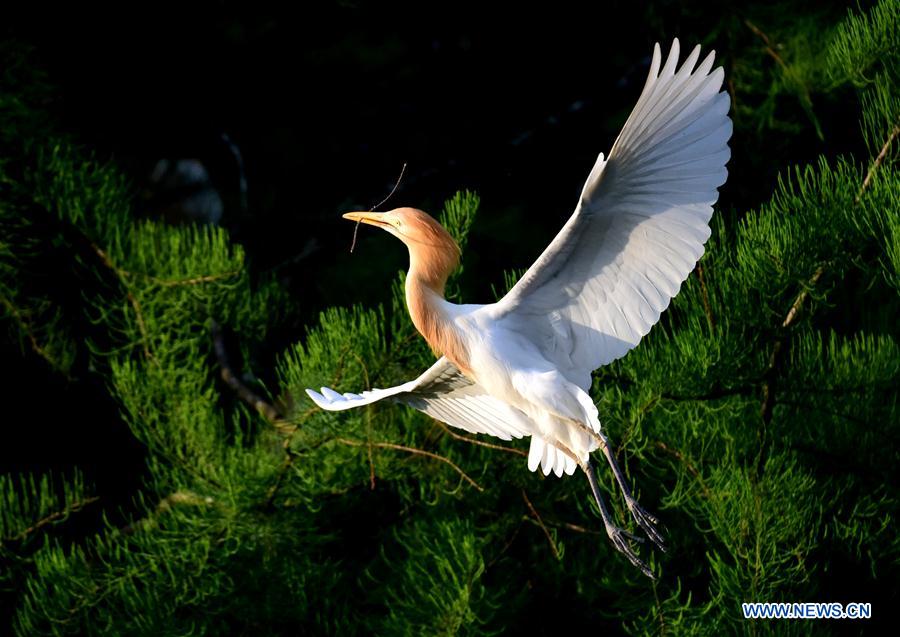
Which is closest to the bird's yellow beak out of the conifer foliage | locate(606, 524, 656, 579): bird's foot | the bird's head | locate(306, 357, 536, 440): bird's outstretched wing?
the bird's head

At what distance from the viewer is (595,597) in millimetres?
1955

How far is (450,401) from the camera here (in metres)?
1.59

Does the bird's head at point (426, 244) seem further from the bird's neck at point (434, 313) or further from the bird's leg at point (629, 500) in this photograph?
the bird's leg at point (629, 500)

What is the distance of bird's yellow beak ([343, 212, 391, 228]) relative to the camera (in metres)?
1.47

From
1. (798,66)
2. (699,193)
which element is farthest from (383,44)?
(699,193)

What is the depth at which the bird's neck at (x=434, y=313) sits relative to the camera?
4.69 feet

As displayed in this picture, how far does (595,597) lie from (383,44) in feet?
4.53

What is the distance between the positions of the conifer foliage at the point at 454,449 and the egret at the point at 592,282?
20 cm

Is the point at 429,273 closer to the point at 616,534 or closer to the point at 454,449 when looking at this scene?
the point at 616,534

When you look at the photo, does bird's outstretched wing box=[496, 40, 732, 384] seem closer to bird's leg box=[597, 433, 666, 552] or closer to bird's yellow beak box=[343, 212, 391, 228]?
bird's leg box=[597, 433, 666, 552]

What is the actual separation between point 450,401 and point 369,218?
0.87 feet

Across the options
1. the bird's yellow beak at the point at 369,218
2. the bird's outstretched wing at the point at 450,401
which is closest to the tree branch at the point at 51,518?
the bird's outstretched wing at the point at 450,401

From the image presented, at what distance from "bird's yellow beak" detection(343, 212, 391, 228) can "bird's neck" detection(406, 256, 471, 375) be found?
7 centimetres

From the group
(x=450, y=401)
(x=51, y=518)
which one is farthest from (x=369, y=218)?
(x=51, y=518)
